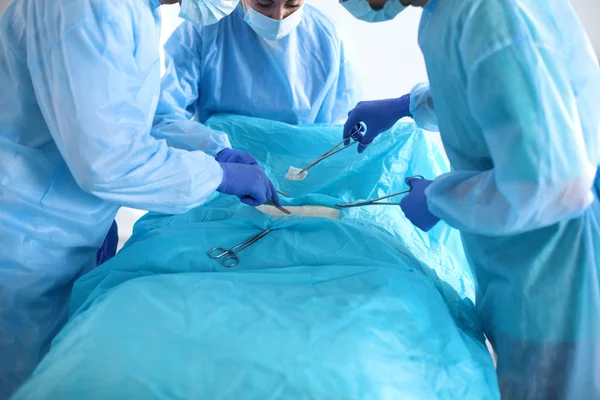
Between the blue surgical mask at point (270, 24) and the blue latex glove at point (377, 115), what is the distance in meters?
0.34

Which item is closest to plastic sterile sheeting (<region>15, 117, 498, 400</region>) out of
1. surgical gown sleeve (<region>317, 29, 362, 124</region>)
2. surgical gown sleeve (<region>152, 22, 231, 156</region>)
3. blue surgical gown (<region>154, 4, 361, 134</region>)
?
surgical gown sleeve (<region>152, 22, 231, 156</region>)

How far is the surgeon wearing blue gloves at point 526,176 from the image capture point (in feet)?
Answer: 2.15

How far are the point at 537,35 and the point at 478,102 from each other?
110 mm

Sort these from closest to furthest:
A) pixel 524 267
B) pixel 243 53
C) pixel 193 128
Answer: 1. pixel 524 267
2. pixel 193 128
3. pixel 243 53

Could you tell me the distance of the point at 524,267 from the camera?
2.60 ft

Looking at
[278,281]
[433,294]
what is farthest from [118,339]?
[433,294]

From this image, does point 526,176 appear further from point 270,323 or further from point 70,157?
point 70,157

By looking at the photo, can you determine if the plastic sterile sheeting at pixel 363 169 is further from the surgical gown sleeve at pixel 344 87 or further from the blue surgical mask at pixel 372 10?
the blue surgical mask at pixel 372 10

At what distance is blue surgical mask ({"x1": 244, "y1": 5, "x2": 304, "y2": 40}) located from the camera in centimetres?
146

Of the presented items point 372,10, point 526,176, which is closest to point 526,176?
point 526,176

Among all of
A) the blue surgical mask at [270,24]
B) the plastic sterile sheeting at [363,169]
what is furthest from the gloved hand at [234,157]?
the blue surgical mask at [270,24]

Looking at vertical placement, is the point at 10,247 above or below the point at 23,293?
above

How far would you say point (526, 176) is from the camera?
2.17 ft

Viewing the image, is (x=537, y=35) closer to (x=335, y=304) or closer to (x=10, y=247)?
(x=335, y=304)
